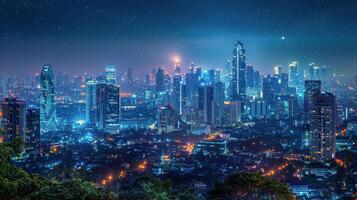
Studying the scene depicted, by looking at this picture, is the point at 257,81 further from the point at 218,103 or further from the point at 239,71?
the point at 218,103

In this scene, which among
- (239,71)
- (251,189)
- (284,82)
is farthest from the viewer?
(284,82)

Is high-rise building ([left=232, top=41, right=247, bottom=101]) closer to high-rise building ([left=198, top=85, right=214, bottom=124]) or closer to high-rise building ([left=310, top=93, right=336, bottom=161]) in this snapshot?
high-rise building ([left=198, top=85, right=214, bottom=124])

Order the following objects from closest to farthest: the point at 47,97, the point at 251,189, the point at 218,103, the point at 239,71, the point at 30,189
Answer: the point at 30,189, the point at 251,189, the point at 47,97, the point at 218,103, the point at 239,71

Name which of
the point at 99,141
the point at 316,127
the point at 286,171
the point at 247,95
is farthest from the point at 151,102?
the point at 286,171

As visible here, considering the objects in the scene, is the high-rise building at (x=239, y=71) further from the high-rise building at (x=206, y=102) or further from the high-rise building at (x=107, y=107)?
the high-rise building at (x=107, y=107)

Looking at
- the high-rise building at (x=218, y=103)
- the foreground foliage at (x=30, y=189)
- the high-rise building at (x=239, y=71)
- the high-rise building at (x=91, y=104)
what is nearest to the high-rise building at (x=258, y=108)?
the high-rise building at (x=239, y=71)

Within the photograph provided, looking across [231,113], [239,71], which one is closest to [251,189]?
[231,113]

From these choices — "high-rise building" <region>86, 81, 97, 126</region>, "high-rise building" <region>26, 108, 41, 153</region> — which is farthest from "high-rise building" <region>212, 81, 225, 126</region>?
"high-rise building" <region>26, 108, 41, 153</region>
